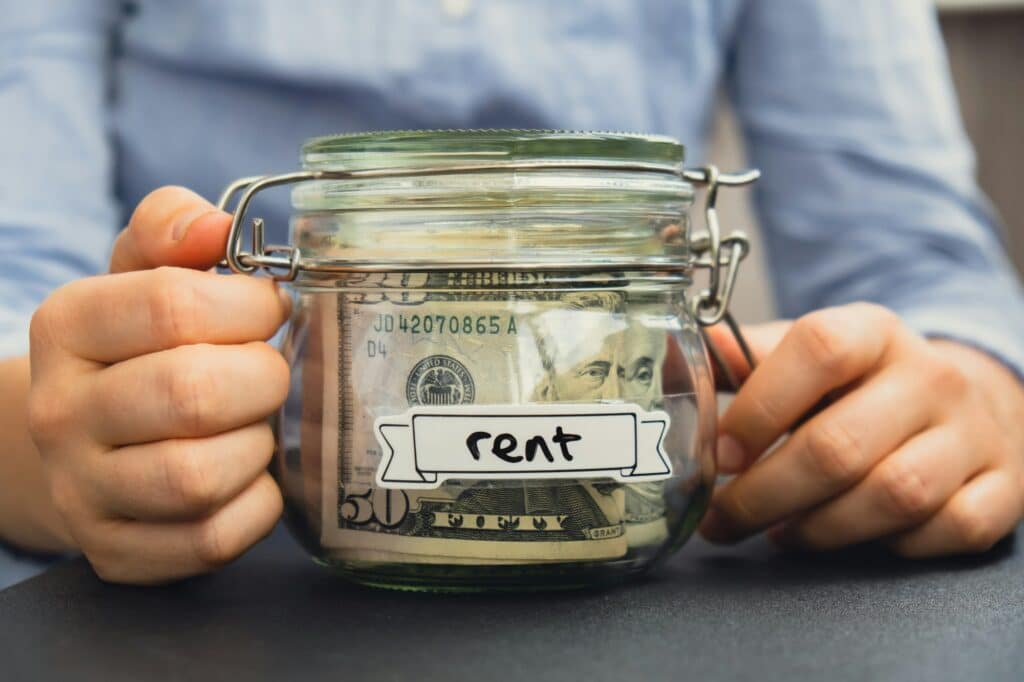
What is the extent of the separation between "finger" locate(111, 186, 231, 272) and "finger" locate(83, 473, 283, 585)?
9 centimetres

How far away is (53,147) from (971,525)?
0.68 m

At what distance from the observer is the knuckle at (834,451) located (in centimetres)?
45

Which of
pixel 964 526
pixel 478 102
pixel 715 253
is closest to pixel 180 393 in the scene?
pixel 715 253

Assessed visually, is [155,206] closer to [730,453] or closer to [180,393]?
[180,393]

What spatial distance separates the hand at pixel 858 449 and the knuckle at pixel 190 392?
220 millimetres

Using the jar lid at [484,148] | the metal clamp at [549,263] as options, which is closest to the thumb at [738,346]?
the metal clamp at [549,263]

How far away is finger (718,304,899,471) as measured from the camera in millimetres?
453

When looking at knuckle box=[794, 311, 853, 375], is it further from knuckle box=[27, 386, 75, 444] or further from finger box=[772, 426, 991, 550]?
knuckle box=[27, 386, 75, 444]

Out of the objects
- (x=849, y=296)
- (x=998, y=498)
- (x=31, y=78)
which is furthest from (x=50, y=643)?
(x=849, y=296)

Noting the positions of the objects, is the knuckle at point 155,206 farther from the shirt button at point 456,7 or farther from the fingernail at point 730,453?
the shirt button at point 456,7

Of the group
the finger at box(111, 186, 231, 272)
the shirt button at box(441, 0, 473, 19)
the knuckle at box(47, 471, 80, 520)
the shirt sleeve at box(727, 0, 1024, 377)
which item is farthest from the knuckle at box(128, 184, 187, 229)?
the shirt sleeve at box(727, 0, 1024, 377)

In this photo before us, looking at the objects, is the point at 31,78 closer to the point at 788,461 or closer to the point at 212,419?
the point at 212,419

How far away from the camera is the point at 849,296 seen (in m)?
0.88

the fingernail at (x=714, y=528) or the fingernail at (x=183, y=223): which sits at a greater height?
the fingernail at (x=183, y=223)
